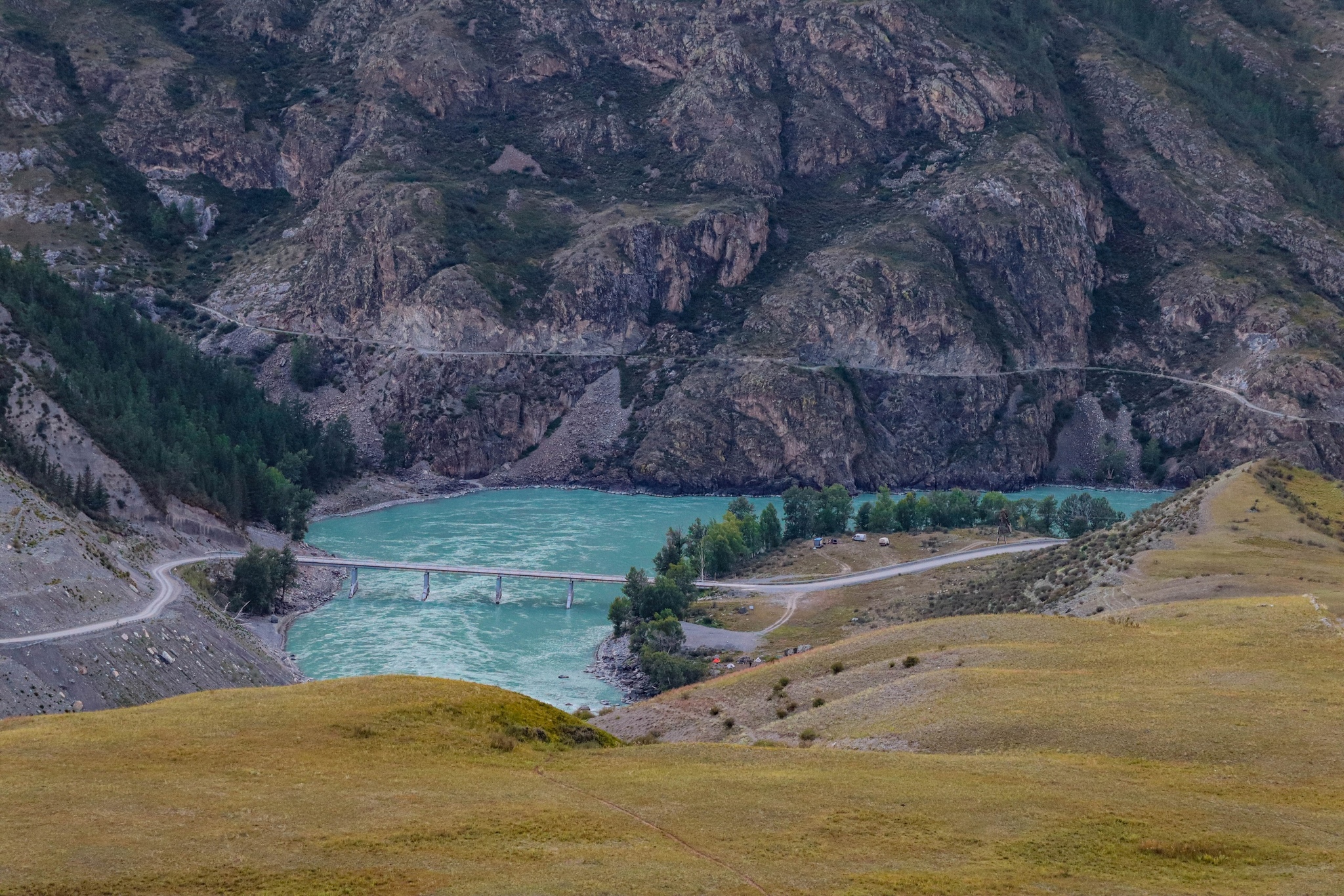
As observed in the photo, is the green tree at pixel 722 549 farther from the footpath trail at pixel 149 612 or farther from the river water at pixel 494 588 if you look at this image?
the footpath trail at pixel 149 612

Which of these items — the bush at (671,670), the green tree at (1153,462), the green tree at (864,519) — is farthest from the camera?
the green tree at (1153,462)

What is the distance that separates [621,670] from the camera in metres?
99.2

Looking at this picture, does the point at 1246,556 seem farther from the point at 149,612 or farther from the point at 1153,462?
the point at 1153,462

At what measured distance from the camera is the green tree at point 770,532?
134 metres

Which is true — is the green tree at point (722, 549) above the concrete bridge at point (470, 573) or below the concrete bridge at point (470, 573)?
above

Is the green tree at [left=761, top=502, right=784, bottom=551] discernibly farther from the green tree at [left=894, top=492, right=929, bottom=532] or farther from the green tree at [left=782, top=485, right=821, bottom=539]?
the green tree at [left=894, top=492, right=929, bottom=532]

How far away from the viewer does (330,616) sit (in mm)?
113125

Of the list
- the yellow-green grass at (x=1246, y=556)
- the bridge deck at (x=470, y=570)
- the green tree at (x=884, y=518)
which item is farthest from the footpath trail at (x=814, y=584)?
the yellow-green grass at (x=1246, y=556)

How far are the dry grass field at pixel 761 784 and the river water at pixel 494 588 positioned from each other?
4601 centimetres

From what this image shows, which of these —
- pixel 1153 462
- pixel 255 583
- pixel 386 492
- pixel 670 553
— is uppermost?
pixel 1153 462

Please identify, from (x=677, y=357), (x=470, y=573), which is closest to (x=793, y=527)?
(x=470, y=573)

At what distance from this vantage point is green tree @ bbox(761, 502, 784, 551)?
134375 millimetres

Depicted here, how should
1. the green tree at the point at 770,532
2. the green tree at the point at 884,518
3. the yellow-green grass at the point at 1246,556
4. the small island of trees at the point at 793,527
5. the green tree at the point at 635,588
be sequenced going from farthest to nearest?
the green tree at the point at 884,518, the green tree at the point at 770,532, the green tree at the point at 635,588, the small island of trees at the point at 793,527, the yellow-green grass at the point at 1246,556

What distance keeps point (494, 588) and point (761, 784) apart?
92.7 m
